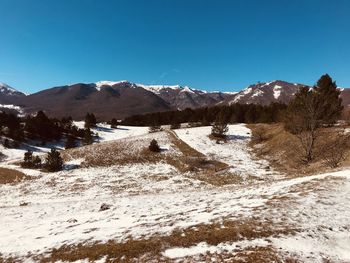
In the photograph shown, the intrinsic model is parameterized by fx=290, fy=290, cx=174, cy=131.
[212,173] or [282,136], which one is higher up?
[282,136]

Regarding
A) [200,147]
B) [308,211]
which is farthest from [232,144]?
[308,211]

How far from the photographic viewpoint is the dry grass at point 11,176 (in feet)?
123

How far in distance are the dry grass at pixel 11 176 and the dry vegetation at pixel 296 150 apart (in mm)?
33791

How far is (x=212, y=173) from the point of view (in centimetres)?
3678

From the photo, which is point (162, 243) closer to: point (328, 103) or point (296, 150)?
point (328, 103)

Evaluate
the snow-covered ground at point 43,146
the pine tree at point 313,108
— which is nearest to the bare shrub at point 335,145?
the pine tree at point 313,108

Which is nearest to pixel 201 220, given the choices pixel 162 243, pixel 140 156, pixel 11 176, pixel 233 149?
pixel 162 243

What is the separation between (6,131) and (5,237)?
58.8 metres

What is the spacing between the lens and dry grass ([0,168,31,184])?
37375mm

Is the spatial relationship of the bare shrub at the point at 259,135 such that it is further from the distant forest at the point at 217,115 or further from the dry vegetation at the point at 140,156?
Result: the dry vegetation at the point at 140,156

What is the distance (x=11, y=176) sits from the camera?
39.1 m

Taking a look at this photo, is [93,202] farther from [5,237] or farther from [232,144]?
[232,144]

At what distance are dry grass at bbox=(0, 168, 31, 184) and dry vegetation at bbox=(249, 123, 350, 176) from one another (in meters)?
33.8

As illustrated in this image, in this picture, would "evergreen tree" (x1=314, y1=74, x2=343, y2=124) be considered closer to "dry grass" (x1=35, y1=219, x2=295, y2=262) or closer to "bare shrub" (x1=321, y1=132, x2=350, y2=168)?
"bare shrub" (x1=321, y1=132, x2=350, y2=168)
